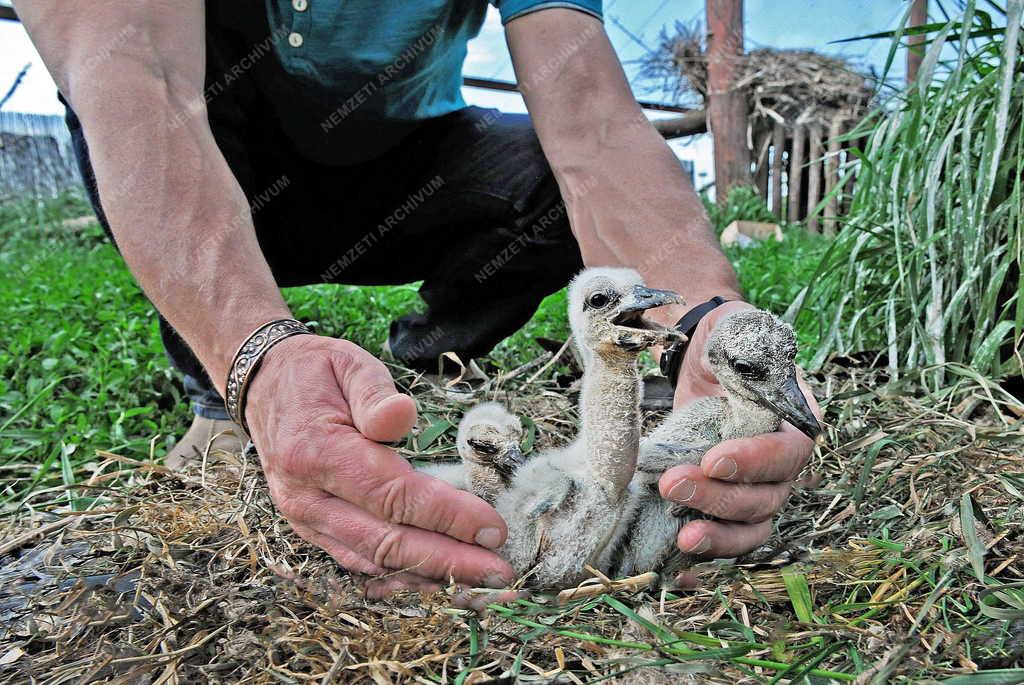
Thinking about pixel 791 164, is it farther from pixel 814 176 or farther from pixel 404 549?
pixel 404 549

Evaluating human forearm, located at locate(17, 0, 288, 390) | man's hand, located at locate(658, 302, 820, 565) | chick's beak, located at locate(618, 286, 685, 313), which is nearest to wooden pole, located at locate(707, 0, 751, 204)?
human forearm, located at locate(17, 0, 288, 390)

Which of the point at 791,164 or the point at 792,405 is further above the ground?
the point at 792,405

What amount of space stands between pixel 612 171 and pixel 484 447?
131cm

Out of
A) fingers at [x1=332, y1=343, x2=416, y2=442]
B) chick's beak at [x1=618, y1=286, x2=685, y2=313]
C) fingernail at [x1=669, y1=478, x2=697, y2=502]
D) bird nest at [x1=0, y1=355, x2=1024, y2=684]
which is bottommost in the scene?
bird nest at [x1=0, y1=355, x2=1024, y2=684]

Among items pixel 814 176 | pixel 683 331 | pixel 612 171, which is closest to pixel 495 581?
pixel 683 331

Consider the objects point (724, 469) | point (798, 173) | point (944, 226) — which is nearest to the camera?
point (724, 469)

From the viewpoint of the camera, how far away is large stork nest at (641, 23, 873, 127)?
36.0ft

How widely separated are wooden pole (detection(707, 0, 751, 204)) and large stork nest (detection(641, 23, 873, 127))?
665 mm

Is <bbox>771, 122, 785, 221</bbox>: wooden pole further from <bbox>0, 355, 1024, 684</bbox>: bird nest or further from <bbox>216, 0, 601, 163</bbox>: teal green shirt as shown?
<bbox>0, 355, 1024, 684</bbox>: bird nest

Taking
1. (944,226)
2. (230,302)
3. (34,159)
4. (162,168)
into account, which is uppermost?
(162,168)

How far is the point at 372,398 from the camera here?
1572 mm

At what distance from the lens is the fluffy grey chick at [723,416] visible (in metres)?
1.61

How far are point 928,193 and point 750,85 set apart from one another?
851 cm

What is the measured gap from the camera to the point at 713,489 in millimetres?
1644
